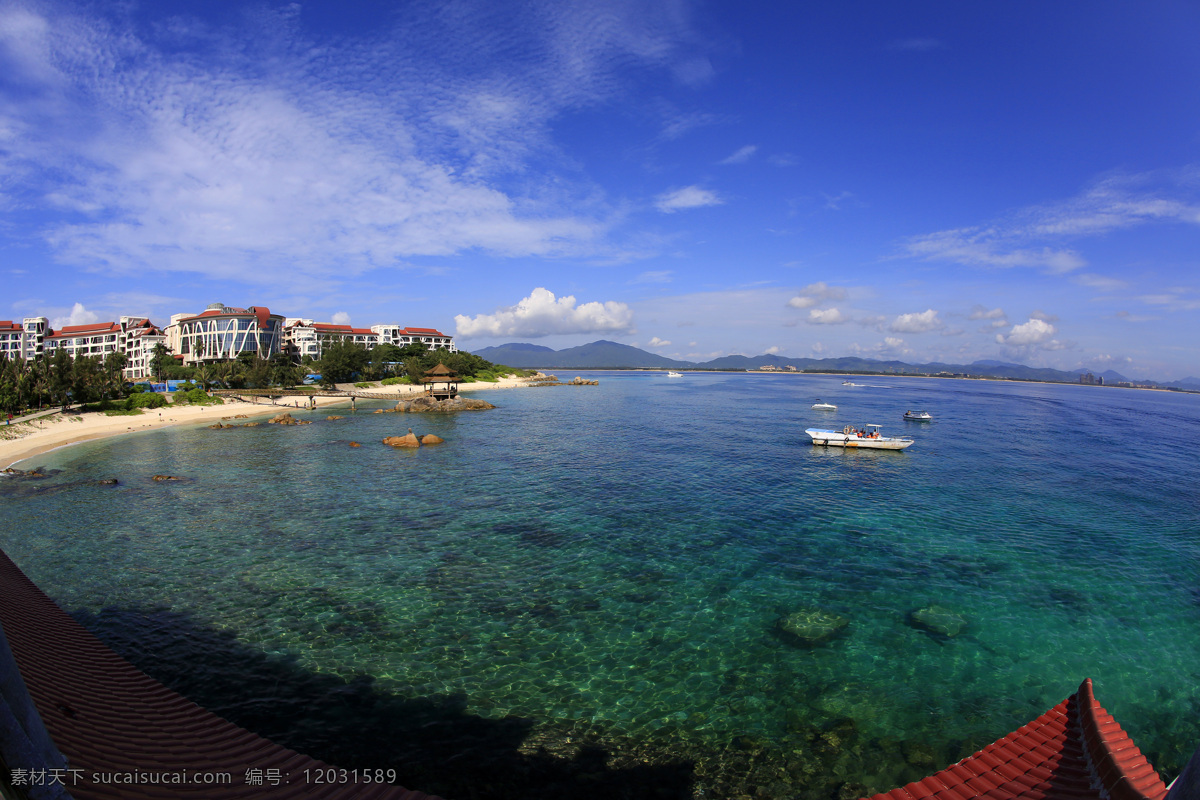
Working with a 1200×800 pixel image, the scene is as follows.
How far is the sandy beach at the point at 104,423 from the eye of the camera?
1649 inches

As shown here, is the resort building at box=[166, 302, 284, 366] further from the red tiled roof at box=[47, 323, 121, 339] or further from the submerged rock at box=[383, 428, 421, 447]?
the submerged rock at box=[383, 428, 421, 447]

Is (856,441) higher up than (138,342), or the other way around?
(138,342)

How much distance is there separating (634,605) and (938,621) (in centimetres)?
984

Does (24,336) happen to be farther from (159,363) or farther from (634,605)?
(634,605)

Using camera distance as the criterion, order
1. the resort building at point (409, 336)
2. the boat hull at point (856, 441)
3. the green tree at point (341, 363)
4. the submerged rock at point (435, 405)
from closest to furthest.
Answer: the boat hull at point (856, 441) → the submerged rock at point (435, 405) → the green tree at point (341, 363) → the resort building at point (409, 336)

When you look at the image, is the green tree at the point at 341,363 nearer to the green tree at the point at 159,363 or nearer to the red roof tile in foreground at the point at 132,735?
the green tree at the point at 159,363

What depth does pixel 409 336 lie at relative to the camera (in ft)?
580

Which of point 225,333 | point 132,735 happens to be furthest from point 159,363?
point 132,735

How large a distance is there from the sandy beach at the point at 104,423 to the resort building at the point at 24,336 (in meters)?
102

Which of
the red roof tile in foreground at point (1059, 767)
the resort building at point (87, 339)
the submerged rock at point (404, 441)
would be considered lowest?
the submerged rock at point (404, 441)

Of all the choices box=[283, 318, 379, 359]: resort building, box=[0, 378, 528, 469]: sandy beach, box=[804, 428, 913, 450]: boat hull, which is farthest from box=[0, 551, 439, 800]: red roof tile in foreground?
box=[283, 318, 379, 359]: resort building

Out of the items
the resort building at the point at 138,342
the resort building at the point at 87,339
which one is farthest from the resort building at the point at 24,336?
the resort building at the point at 138,342

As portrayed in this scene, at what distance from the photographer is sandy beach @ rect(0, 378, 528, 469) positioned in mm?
41875

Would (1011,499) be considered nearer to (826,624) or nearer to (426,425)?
(826,624)
